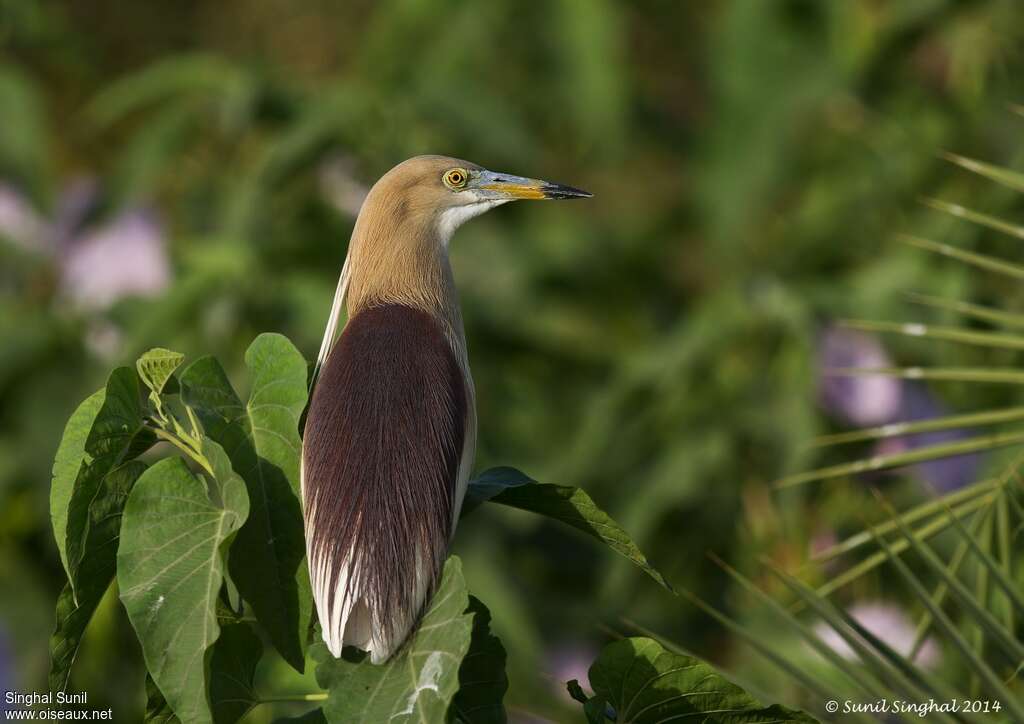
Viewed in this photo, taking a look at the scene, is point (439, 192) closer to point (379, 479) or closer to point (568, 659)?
point (379, 479)

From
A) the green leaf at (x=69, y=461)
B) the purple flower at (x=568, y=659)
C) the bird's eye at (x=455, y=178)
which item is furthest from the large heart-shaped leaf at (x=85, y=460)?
the purple flower at (x=568, y=659)

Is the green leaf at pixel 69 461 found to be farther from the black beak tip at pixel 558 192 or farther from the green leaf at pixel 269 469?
the black beak tip at pixel 558 192

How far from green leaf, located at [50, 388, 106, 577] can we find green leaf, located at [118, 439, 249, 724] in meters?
0.04

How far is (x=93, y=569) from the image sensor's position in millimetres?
992

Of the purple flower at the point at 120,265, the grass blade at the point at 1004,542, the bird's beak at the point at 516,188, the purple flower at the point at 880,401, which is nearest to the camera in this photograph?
the bird's beak at the point at 516,188

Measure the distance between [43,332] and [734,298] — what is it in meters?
1.29

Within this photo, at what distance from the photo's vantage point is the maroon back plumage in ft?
3.14

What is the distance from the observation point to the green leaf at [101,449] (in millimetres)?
950

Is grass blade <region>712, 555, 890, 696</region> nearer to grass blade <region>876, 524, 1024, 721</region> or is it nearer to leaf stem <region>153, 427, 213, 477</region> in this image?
grass blade <region>876, 524, 1024, 721</region>

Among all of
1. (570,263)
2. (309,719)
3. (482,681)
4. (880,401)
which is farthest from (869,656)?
(570,263)

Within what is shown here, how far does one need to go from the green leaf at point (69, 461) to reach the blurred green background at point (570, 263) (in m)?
1.03

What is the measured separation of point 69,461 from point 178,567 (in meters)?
0.10

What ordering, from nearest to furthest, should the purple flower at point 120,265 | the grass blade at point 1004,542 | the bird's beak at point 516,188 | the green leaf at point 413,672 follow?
A: the green leaf at point 413,672 < the bird's beak at point 516,188 < the grass blade at point 1004,542 < the purple flower at point 120,265

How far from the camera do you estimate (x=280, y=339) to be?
3.33 ft
